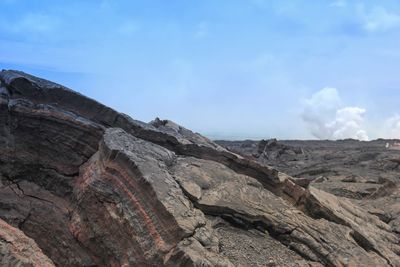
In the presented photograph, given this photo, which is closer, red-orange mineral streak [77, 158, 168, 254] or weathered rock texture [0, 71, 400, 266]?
red-orange mineral streak [77, 158, 168, 254]

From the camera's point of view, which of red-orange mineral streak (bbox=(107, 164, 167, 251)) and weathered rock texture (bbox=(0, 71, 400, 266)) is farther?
weathered rock texture (bbox=(0, 71, 400, 266))

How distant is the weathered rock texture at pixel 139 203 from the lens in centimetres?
956

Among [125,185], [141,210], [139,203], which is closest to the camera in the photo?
[141,210]

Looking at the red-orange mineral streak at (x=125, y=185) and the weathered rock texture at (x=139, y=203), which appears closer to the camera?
the red-orange mineral streak at (x=125, y=185)

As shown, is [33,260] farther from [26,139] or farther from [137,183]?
[26,139]

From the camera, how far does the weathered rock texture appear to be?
9.56 meters

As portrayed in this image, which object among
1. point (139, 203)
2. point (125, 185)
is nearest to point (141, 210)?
point (139, 203)

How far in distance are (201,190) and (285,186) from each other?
296 cm

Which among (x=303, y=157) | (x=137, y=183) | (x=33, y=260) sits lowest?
(x=33, y=260)

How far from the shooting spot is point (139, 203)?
A: 9898mm

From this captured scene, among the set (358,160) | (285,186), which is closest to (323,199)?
(285,186)

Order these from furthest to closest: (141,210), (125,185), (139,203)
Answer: (125,185), (139,203), (141,210)

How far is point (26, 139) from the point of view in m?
12.8

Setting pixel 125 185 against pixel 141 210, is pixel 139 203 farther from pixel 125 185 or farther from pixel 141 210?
pixel 125 185
